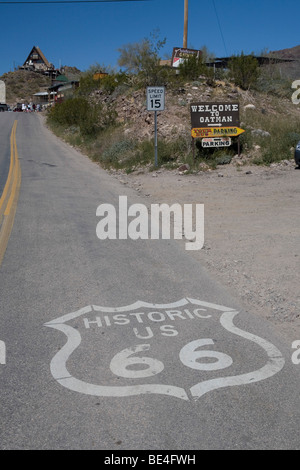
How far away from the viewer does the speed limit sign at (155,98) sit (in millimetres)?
17328

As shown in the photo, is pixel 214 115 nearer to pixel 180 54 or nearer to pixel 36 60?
pixel 180 54

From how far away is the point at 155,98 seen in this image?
57.2ft

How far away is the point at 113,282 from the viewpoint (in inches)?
263

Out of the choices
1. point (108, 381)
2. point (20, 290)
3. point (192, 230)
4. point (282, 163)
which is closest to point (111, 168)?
point (282, 163)

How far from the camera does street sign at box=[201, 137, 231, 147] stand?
18.8m

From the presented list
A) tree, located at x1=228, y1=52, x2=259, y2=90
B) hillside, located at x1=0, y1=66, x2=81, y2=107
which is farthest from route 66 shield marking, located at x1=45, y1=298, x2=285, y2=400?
hillside, located at x1=0, y1=66, x2=81, y2=107

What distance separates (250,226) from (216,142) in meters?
9.74

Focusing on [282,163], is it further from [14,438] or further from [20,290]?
[14,438]

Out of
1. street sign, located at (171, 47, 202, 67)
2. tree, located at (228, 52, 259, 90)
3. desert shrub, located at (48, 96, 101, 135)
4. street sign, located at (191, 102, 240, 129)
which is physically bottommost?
street sign, located at (191, 102, 240, 129)

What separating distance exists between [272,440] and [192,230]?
22.2 feet

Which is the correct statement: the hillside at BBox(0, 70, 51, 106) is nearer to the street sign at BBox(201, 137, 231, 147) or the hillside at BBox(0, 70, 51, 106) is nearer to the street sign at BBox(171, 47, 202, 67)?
the street sign at BBox(171, 47, 202, 67)

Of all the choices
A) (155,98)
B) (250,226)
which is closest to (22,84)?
(155,98)

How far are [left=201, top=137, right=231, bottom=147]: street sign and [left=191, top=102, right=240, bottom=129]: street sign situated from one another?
0.50m

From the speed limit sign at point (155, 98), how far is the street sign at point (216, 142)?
2.36 m
